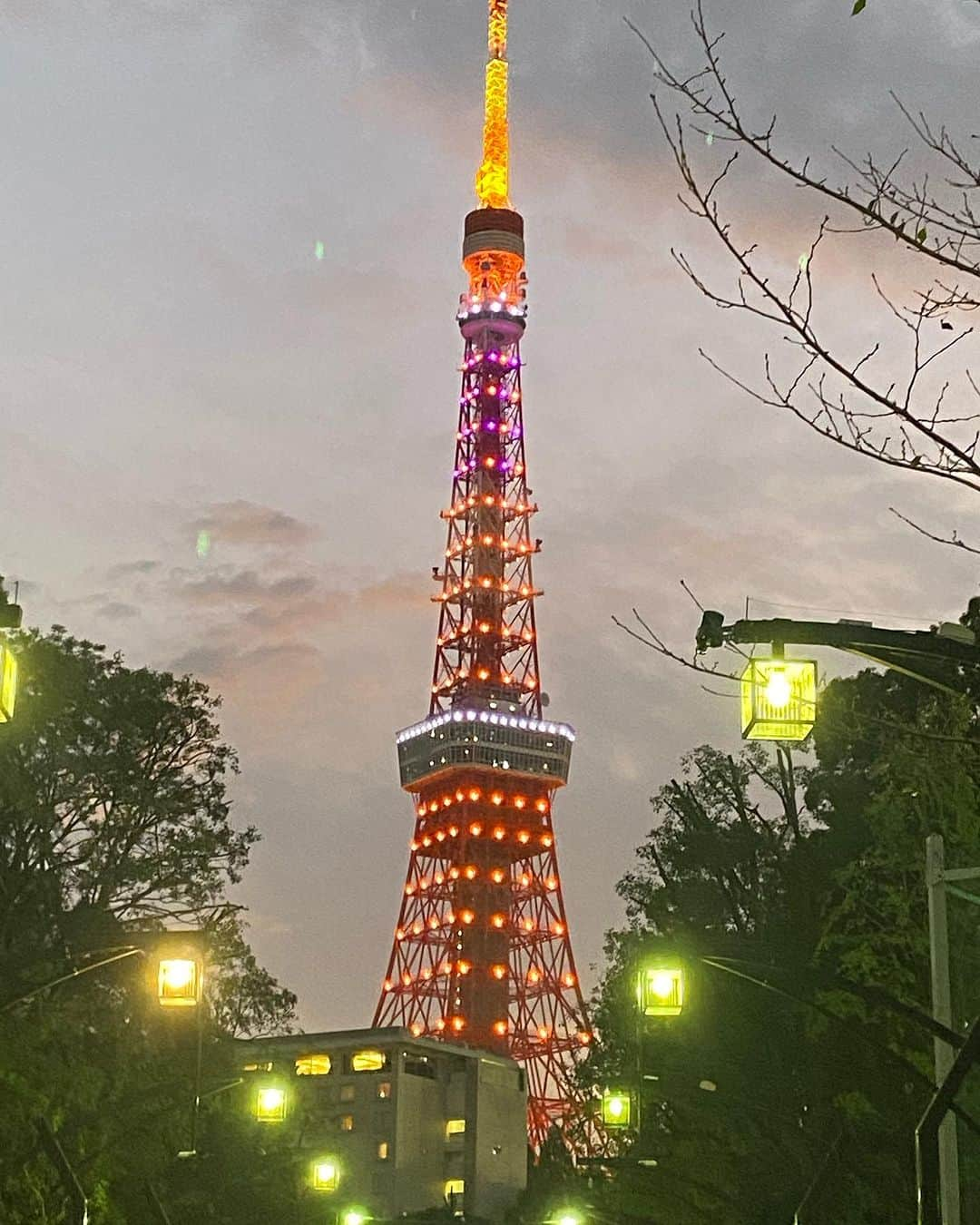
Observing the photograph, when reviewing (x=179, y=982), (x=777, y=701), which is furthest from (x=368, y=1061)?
(x=777, y=701)

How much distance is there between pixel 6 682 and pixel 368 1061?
72.8 metres

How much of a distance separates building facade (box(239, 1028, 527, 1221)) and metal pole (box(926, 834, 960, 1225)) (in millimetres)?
61444

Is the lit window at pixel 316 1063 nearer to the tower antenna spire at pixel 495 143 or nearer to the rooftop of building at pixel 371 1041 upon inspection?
the rooftop of building at pixel 371 1041

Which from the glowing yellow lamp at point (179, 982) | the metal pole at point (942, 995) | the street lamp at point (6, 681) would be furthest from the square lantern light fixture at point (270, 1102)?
the street lamp at point (6, 681)

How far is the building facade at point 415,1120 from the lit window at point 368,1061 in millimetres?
39

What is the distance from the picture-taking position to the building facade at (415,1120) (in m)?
77.5

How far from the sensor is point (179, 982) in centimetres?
1652

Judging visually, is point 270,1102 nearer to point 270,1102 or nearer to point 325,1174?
point 270,1102

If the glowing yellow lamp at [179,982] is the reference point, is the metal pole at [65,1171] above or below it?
below

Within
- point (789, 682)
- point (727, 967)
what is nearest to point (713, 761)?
point (727, 967)

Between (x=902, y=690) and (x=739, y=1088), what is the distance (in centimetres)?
1434

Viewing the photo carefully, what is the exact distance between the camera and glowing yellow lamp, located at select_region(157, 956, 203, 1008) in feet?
54.1

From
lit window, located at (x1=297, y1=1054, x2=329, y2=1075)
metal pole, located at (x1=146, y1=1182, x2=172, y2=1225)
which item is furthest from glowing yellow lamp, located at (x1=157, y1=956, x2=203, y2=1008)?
lit window, located at (x1=297, y1=1054, x2=329, y2=1075)

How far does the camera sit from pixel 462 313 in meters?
115
